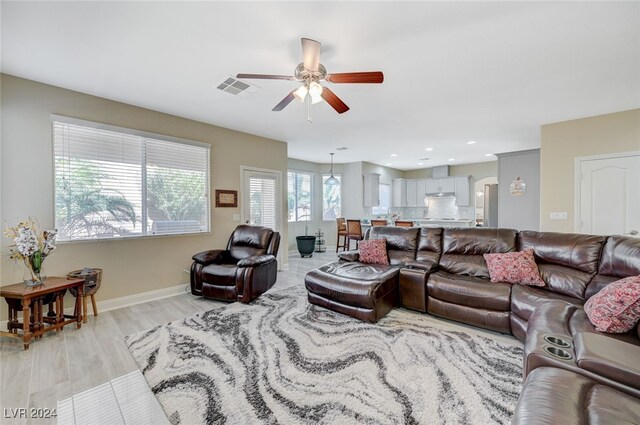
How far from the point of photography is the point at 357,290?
291 centimetres

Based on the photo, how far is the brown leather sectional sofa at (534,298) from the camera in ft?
3.77

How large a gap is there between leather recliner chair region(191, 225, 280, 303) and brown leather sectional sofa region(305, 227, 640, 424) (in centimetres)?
76

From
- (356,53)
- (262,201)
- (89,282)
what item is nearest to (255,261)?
(89,282)

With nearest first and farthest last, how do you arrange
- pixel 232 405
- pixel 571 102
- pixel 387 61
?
pixel 232 405, pixel 387 61, pixel 571 102

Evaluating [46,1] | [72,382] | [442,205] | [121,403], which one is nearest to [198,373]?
[121,403]

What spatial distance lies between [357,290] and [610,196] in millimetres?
4223

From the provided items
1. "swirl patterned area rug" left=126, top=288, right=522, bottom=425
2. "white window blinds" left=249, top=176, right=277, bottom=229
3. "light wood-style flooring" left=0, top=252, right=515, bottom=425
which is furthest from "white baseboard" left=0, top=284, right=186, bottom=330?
"white window blinds" left=249, top=176, right=277, bottom=229

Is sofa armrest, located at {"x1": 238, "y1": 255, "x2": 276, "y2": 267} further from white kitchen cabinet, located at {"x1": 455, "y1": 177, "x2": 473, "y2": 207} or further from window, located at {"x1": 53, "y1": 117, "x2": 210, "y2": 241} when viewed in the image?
white kitchen cabinet, located at {"x1": 455, "y1": 177, "x2": 473, "y2": 207}

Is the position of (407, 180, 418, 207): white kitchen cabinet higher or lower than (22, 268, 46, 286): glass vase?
higher

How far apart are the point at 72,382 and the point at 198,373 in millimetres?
906

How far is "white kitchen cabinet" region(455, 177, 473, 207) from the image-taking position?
8594mm

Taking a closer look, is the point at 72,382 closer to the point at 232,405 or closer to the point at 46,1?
the point at 232,405

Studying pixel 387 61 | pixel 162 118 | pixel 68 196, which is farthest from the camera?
pixel 162 118

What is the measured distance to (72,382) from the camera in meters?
2.00
